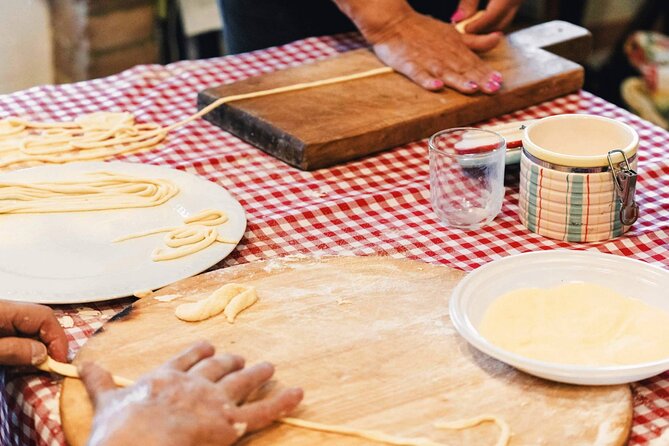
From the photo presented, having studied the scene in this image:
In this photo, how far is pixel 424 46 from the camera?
198 centimetres

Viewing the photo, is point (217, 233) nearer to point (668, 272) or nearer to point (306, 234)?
point (306, 234)

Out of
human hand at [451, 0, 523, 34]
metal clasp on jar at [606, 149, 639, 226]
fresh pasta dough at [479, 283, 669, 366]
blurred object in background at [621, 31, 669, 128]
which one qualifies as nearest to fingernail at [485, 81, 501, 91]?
human hand at [451, 0, 523, 34]

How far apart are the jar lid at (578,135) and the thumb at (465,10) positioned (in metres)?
0.71

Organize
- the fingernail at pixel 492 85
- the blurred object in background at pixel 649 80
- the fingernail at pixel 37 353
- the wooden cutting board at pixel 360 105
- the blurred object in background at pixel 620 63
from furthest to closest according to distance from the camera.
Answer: the blurred object in background at pixel 620 63 < the blurred object in background at pixel 649 80 < the fingernail at pixel 492 85 < the wooden cutting board at pixel 360 105 < the fingernail at pixel 37 353

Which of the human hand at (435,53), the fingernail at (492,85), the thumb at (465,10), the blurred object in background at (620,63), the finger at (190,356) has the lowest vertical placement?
the blurred object in background at (620,63)

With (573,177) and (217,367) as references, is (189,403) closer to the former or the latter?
(217,367)

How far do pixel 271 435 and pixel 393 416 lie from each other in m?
0.14

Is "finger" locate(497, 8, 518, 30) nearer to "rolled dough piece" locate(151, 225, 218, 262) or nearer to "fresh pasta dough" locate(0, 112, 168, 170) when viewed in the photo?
"fresh pasta dough" locate(0, 112, 168, 170)

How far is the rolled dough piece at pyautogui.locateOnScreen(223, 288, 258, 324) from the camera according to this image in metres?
1.21

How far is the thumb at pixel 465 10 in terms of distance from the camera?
215 centimetres

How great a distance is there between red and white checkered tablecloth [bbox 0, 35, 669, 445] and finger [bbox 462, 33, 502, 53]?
0.20 meters

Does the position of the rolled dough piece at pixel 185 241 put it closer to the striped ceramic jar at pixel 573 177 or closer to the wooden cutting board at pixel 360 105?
the wooden cutting board at pixel 360 105

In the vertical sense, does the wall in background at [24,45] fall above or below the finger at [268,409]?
below

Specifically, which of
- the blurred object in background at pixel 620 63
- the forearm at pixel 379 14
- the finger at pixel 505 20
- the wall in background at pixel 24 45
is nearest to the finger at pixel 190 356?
the forearm at pixel 379 14
